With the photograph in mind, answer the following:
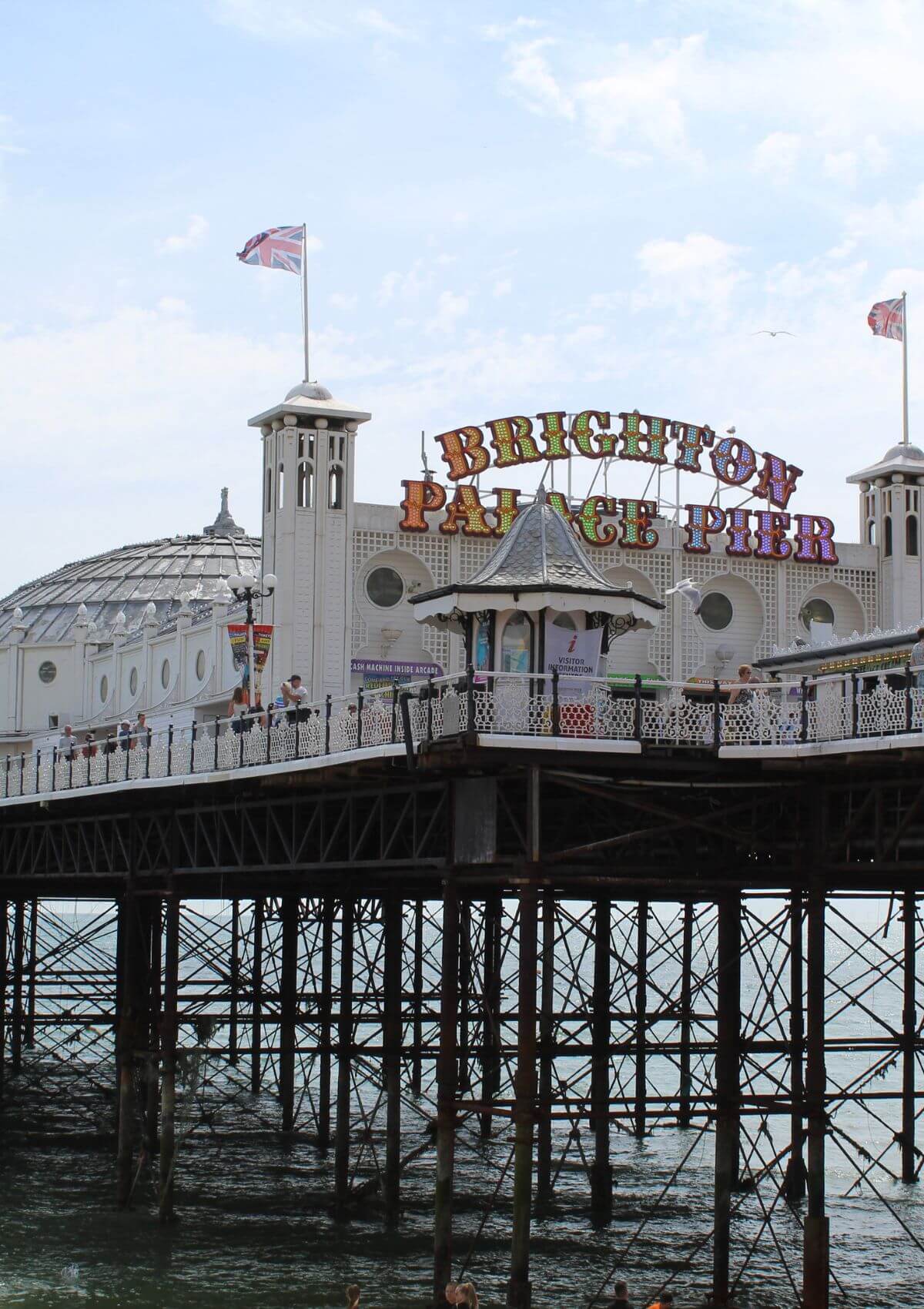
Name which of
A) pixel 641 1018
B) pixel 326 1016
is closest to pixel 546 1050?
pixel 641 1018

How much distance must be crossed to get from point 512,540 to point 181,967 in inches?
4482

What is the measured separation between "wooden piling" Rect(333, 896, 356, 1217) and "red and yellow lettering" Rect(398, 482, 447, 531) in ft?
36.8

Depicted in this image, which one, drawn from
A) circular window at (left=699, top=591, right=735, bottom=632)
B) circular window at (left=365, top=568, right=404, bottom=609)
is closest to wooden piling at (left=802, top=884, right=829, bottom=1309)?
circular window at (left=365, top=568, right=404, bottom=609)

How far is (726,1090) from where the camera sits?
3384cm

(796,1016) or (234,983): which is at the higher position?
(234,983)

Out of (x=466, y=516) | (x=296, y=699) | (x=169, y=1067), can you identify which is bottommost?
(x=169, y=1067)

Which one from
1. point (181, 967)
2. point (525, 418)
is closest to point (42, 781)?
point (525, 418)

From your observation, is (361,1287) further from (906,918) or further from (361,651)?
(361,651)

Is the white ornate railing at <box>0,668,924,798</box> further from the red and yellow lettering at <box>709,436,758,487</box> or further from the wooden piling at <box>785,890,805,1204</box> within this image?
the red and yellow lettering at <box>709,436,758,487</box>

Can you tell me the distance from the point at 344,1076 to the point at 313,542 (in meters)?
14.5

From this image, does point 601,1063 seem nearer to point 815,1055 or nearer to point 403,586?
point 815,1055

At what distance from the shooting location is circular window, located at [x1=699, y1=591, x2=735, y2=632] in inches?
2165

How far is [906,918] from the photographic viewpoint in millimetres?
44031

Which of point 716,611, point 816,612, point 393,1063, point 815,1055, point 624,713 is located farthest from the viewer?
point 816,612
